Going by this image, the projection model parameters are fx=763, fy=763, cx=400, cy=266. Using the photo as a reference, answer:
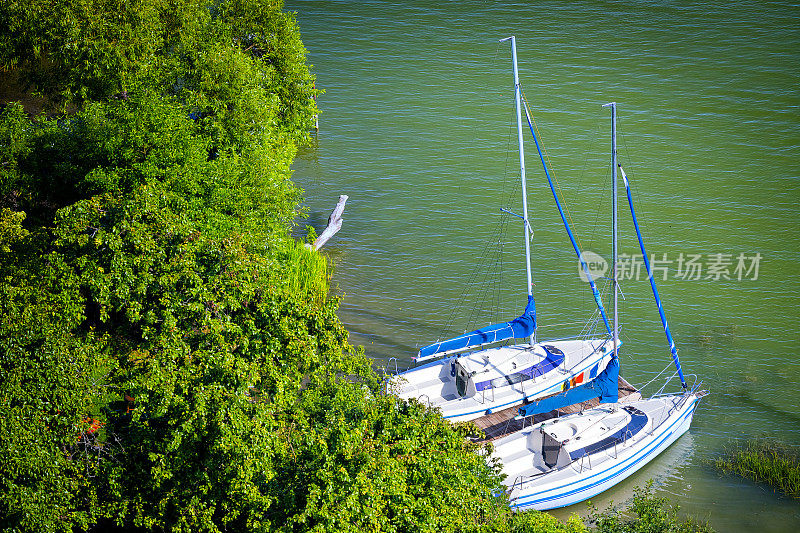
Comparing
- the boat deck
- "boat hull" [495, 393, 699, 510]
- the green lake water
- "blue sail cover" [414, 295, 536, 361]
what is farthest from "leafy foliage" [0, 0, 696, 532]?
the green lake water

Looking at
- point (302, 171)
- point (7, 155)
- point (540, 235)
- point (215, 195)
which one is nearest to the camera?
point (215, 195)

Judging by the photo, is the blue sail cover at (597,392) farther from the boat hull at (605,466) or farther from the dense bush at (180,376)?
the dense bush at (180,376)

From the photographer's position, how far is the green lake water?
2933 cm

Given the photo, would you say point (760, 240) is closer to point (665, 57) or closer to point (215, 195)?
point (665, 57)

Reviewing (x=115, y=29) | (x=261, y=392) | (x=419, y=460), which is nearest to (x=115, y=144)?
(x=115, y=29)

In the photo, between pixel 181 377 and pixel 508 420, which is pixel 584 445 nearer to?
pixel 508 420

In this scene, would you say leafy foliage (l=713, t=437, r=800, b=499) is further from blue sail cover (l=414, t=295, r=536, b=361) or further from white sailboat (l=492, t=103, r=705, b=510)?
blue sail cover (l=414, t=295, r=536, b=361)

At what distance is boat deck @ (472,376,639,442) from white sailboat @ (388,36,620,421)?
19.8 inches

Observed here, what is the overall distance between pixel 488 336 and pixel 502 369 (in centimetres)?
156

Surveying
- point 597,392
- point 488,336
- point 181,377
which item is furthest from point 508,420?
point 181,377

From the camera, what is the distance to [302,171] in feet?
143

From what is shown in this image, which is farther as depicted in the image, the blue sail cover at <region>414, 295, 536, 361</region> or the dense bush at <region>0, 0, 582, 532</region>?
the blue sail cover at <region>414, 295, 536, 361</region>

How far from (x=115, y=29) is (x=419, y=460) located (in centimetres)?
2308

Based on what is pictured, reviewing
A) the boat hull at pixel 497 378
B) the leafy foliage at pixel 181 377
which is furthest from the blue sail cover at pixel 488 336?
the leafy foliage at pixel 181 377
